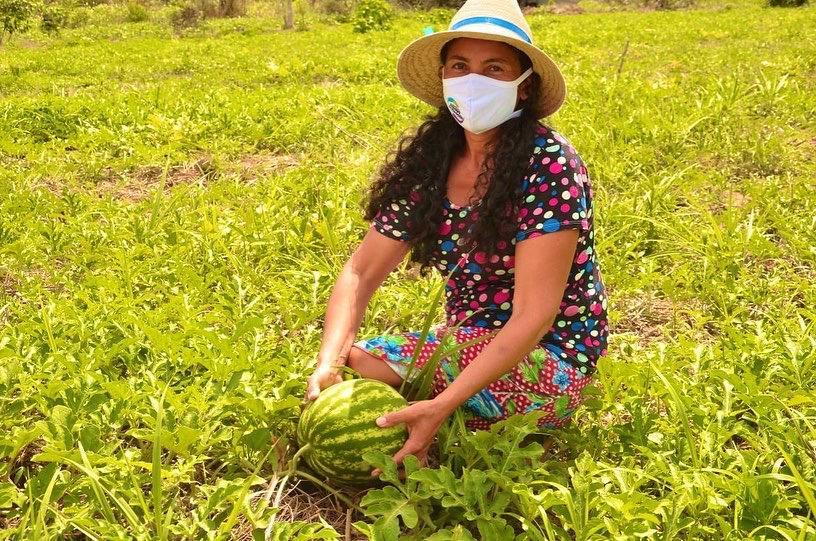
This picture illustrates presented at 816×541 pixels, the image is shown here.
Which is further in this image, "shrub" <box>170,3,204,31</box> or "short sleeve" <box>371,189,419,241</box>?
"shrub" <box>170,3,204,31</box>

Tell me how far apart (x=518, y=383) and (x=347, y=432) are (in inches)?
29.7

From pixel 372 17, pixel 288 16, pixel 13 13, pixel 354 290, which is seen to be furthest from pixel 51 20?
pixel 354 290

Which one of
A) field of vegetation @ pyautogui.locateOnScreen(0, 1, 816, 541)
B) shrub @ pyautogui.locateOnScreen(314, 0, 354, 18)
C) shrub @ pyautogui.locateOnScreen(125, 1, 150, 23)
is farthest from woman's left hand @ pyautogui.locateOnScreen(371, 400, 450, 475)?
shrub @ pyautogui.locateOnScreen(314, 0, 354, 18)

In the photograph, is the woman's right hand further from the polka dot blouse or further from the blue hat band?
the blue hat band

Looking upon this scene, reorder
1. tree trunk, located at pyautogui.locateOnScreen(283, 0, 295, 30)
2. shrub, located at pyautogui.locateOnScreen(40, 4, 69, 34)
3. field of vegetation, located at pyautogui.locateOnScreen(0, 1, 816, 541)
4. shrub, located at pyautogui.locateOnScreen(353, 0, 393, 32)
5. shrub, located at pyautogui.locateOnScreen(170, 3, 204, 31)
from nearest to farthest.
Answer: field of vegetation, located at pyautogui.locateOnScreen(0, 1, 816, 541) < shrub, located at pyautogui.locateOnScreen(353, 0, 393, 32) < shrub, located at pyautogui.locateOnScreen(40, 4, 69, 34) < tree trunk, located at pyautogui.locateOnScreen(283, 0, 295, 30) < shrub, located at pyautogui.locateOnScreen(170, 3, 204, 31)

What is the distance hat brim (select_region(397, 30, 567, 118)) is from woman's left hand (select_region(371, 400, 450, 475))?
3.95 feet

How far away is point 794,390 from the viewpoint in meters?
2.56

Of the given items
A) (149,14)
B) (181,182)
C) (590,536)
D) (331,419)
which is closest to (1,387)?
(331,419)

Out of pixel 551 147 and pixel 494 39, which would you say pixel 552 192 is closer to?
pixel 551 147

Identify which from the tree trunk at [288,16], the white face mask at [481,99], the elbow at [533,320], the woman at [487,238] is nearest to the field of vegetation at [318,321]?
the woman at [487,238]

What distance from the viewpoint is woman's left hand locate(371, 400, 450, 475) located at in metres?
2.27

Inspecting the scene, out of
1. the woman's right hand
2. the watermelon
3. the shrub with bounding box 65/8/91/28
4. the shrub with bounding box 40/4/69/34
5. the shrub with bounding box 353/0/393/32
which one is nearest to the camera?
the watermelon

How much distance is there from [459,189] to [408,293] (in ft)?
3.58

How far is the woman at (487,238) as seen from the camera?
93.1 inches
